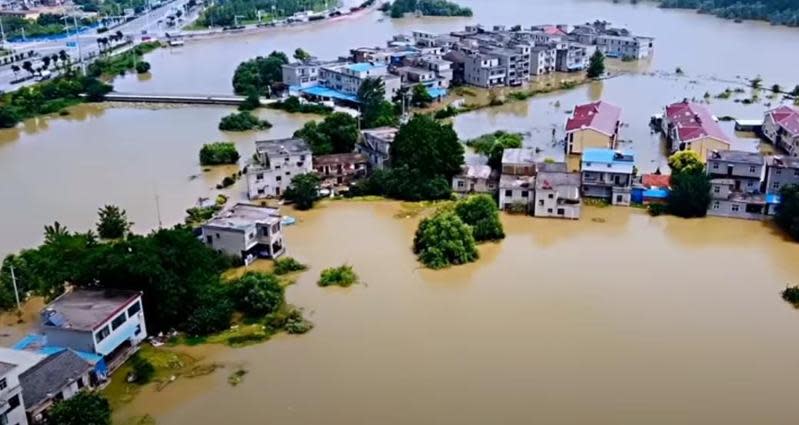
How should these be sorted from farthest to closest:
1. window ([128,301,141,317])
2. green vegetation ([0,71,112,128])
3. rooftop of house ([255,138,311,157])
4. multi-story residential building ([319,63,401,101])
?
1. multi-story residential building ([319,63,401,101])
2. green vegetation ([0,71,112,128])
3. rooftop of house ([255,138,311,157])
4. window ([128,301,141,317])

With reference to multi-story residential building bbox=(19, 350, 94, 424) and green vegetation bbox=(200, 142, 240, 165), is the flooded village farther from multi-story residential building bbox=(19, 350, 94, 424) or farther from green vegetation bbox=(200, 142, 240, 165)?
green vegetation bbox=(200, 142, 240, 165)

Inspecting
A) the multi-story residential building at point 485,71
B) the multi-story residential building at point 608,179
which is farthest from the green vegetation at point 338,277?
the multi-story residential building at point 485,71

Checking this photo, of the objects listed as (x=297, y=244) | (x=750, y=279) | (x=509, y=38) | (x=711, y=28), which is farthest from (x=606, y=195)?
(x=711, y=28)

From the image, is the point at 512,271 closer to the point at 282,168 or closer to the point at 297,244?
the point at 297,244

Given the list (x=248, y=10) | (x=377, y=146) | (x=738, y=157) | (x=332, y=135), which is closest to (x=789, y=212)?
(x=738, y=157)

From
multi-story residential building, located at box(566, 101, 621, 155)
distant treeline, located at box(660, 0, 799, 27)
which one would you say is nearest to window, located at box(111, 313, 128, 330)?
multi-story residential building, located at box(566, 101, 621, 155)
